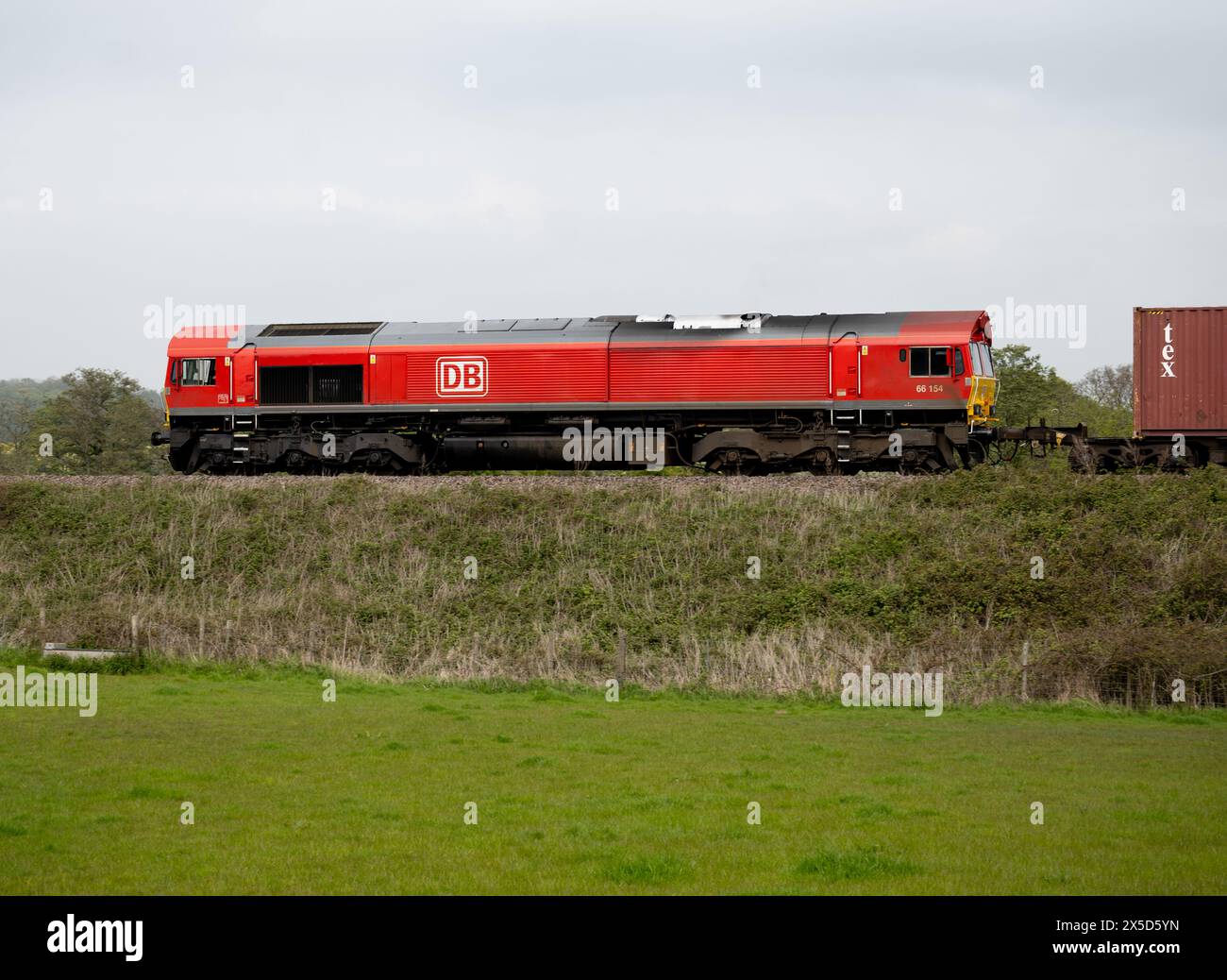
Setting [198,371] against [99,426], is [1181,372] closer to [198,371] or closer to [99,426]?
[198,371]

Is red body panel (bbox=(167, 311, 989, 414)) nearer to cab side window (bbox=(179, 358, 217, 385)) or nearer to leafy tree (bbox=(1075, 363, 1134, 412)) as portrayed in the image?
cab side window (bbox=(179, 358, 217, 385))

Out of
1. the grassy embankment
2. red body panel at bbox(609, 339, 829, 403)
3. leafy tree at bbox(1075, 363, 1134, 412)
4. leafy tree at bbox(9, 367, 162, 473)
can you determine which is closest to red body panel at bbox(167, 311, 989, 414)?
red body panel at bbox(609, 339, 829, 403)

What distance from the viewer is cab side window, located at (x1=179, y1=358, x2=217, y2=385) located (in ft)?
121

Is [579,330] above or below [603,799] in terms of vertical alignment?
above

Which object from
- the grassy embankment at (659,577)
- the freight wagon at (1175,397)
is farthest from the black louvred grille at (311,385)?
the freight wagon at (1175,397)

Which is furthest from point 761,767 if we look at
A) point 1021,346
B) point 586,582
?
point 1021,346

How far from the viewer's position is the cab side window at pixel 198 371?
3678cm

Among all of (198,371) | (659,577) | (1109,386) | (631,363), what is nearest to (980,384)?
(631,363)

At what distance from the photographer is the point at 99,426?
60938 millimetres

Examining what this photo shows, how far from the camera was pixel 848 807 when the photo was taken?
43.1 feet

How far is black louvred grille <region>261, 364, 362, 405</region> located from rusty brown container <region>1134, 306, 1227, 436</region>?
20.4 metres

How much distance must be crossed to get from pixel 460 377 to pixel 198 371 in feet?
25.5
